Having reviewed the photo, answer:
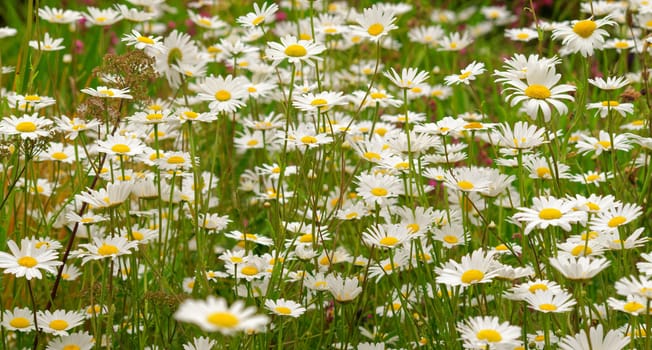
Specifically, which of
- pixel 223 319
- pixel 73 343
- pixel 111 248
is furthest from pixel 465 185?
pixel 223 319

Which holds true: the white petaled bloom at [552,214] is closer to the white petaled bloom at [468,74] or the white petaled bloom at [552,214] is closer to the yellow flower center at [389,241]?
the yellow flower center at [389,241]

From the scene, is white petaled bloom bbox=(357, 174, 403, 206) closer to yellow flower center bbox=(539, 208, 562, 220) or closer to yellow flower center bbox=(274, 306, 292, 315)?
yellow flower center bbox=(274, 306, 292, 315)

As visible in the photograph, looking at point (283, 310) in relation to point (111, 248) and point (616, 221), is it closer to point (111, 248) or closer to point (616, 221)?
point (111, 248)

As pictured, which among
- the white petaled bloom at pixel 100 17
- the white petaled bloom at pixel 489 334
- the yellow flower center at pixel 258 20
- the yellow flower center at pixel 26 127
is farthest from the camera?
the white petaled bloom at pixel 100 17

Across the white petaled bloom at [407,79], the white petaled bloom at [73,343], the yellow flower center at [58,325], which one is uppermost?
the white petaled bloom at [407,79]

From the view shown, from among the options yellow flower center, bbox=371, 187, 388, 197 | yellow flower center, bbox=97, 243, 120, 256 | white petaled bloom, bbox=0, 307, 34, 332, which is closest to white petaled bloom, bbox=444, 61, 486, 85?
yellow flower center, bbox=371, 187, 388, 197

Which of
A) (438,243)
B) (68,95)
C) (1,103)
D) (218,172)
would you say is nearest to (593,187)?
(438,243)

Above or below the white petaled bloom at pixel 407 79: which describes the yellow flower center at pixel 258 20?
above

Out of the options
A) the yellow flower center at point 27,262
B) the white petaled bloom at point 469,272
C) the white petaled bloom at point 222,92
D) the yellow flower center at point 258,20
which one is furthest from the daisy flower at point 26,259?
the yellow flower center at point 258,20
